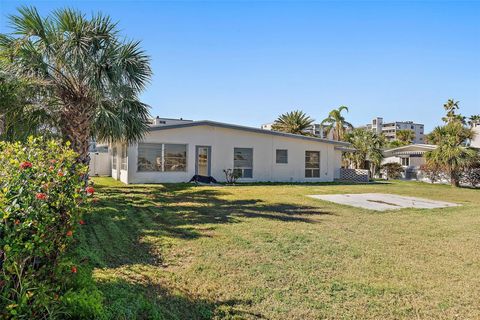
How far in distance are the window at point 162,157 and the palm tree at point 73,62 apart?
268 inches

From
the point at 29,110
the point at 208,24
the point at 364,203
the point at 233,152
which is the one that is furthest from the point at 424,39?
the point at 29,110

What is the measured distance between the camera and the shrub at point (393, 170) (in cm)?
2795

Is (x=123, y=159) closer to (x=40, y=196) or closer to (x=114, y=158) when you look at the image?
(x=114, y=158)

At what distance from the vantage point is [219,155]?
62.9ft

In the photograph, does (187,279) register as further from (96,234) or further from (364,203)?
(364,203)

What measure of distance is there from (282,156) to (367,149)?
407 inches

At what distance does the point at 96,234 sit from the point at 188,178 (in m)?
12.4

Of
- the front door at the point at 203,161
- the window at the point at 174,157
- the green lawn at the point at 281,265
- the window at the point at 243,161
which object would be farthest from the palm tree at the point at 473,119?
the green lawn at the point at 281,265

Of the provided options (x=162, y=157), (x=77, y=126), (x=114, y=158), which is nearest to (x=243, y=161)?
(x=162, y=157)

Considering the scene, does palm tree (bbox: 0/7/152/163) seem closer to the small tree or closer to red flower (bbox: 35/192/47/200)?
red flower (bbox: 35/192/47/200)

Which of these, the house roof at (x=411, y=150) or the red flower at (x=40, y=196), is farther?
the house roof at (x=411, y=150)

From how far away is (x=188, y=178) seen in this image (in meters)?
18.6

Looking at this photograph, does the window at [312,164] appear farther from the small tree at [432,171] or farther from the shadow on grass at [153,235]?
the shadow on grass at [153,235]

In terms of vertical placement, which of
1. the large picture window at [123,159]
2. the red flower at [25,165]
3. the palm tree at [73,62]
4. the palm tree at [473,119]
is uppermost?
the palm tree at [473,119]
